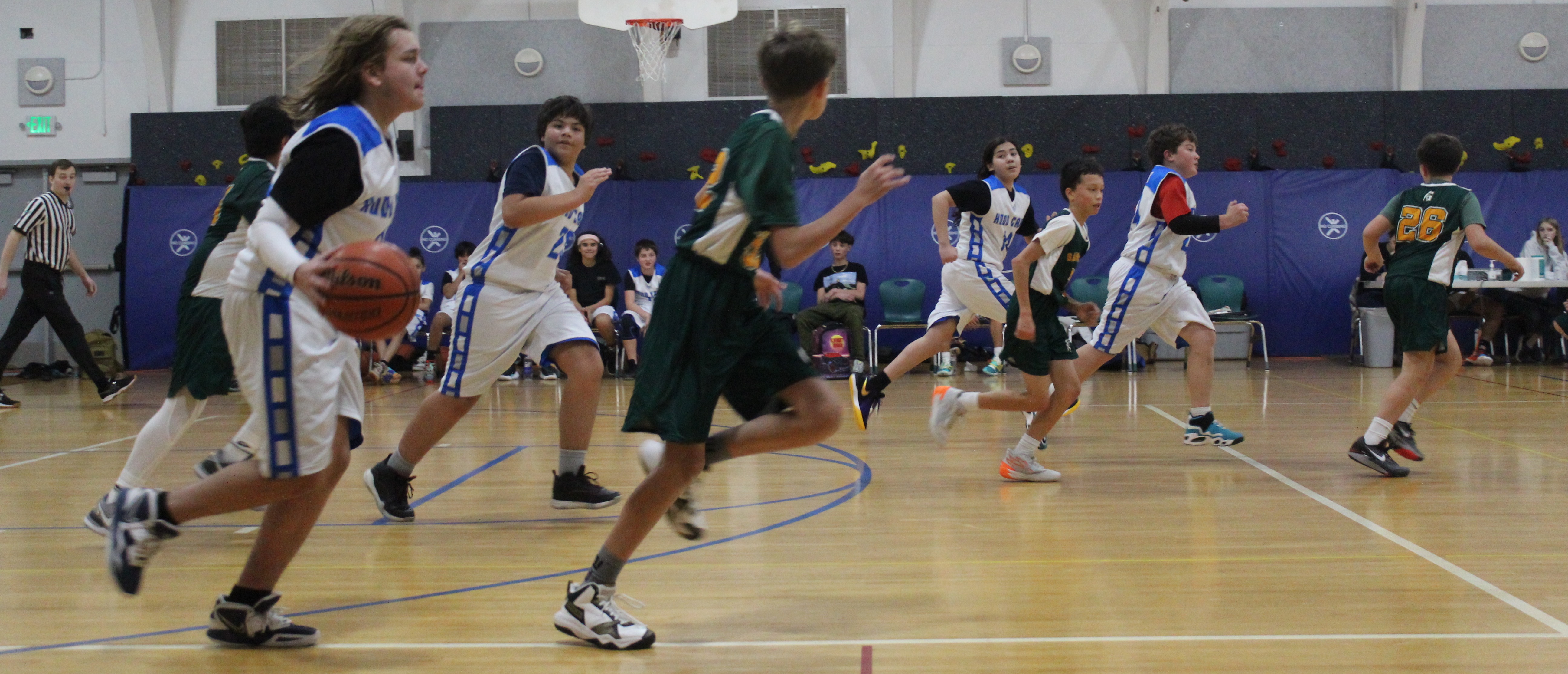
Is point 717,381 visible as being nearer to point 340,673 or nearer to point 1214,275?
point 340,673

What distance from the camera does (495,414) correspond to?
8148mm

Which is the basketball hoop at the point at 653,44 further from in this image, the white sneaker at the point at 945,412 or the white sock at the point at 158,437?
the white sock at the point at 158,437

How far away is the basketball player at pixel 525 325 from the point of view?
4090 millimetres

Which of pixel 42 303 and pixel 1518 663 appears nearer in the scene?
pixel 1518 663

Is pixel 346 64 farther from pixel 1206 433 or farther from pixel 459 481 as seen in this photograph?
pixel 1206 433

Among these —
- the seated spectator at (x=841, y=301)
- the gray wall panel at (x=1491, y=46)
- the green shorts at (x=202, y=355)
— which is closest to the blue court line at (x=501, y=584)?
the green shorts at (x=202, y=355)

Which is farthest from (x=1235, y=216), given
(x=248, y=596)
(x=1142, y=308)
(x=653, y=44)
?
(x=653, y=44)

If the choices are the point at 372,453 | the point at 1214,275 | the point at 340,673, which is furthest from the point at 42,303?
the point at 1214,275

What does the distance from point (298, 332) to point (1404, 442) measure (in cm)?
467

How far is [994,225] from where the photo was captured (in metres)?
6.32

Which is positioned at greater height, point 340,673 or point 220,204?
point 220,204

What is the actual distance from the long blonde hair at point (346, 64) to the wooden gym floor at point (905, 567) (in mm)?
1286

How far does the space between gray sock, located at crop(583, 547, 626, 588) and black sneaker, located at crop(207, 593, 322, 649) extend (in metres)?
0.69

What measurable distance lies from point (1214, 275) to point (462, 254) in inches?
323
